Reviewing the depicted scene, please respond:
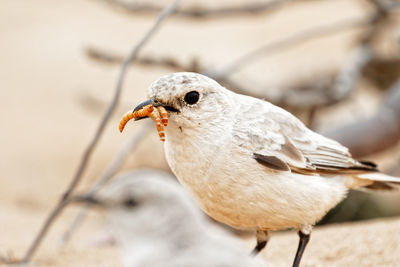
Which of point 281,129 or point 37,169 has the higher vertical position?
point 281,129

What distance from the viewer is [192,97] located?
3.50 meters

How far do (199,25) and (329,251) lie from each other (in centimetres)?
1643

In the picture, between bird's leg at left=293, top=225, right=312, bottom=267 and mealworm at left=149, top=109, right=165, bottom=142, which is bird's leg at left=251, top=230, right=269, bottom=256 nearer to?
bird's leg at left=293, top=225, right=312, bottom=267

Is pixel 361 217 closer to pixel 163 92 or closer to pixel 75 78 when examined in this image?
pixel 163 92

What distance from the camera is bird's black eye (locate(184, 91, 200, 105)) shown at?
349 cm

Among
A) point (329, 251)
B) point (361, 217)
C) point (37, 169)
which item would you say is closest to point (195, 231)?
point (329, 251)

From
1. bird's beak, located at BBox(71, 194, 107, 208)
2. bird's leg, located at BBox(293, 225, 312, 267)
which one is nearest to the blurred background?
bird's beak, located at BBox(71, 194, 107, 208)

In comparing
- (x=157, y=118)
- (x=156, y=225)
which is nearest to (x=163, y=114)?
(x=157, y=118)

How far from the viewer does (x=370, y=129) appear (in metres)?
6.87

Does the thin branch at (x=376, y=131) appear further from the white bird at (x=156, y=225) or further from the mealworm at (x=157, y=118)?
the mealworm at (x=157, y=118)

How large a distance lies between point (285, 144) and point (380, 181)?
2.70ft

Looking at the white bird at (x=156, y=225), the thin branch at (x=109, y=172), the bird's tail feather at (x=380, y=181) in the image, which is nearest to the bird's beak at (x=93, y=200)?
the white bird at (x=156, y=225)

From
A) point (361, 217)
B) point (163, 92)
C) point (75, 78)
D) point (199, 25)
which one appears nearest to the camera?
point (163, 92)

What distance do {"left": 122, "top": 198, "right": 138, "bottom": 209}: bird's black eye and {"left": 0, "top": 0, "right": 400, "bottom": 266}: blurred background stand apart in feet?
6.36
